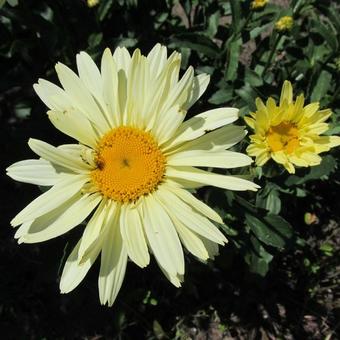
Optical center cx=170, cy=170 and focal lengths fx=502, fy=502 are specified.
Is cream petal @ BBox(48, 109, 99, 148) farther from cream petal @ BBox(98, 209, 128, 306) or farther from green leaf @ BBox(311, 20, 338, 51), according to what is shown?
green leaf @ BBox(311, 20, 338, 51)

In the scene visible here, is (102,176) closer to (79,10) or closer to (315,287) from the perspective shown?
(79,10)

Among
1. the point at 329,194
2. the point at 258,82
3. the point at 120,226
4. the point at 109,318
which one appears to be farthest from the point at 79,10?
the point at 329,194

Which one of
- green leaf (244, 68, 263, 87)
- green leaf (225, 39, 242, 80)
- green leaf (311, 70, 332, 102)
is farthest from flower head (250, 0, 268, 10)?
green leaf (311, 70, 332, 102)

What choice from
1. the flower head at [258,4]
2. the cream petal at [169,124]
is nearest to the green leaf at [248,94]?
the flower head at [258,4]

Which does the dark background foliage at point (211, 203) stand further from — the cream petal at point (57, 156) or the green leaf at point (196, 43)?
the cream petal at point (57, 156)

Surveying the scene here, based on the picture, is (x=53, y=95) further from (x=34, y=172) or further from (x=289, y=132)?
(x=289, y=132)

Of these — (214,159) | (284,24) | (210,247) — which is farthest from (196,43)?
(210,247)

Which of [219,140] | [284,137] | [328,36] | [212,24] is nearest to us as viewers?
[219,140]
